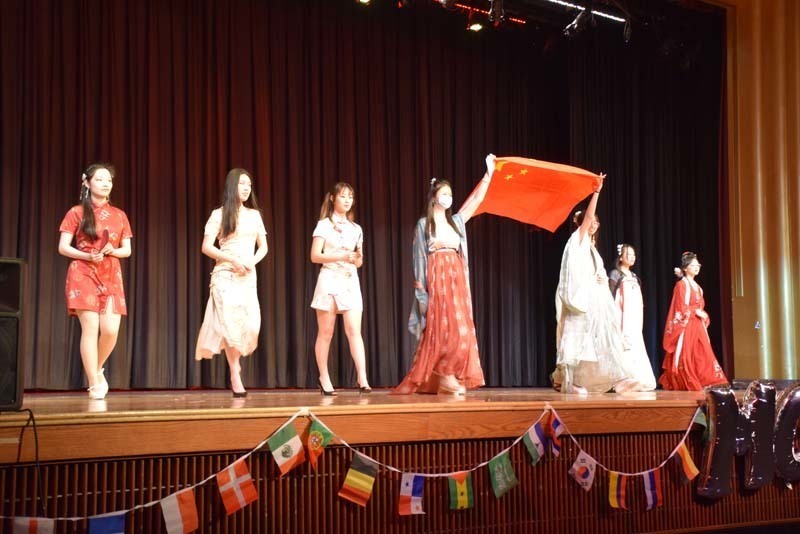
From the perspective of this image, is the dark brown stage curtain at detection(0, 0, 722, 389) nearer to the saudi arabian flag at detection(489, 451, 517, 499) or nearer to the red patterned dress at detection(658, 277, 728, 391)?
the red patterned dress at detection(658, 277, 728, 391)

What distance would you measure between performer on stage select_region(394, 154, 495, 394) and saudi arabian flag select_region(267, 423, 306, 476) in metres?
2.65

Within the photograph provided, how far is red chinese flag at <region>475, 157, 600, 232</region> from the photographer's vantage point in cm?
682

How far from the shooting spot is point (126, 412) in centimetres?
358

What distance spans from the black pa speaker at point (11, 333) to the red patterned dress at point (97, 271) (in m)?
2.14

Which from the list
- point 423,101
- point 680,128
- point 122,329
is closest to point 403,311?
point 423,101

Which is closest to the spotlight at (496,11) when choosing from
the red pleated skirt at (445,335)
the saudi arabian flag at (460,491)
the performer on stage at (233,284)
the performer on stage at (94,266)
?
the red pleated skirt at (445,335)

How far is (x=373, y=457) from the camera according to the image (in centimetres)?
420

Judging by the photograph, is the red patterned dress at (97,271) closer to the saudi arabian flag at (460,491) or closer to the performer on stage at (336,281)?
the performer on stage at (336,281)

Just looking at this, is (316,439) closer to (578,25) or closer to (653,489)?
(653,489)

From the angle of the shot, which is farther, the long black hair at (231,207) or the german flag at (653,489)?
the long black hair at (231,207)

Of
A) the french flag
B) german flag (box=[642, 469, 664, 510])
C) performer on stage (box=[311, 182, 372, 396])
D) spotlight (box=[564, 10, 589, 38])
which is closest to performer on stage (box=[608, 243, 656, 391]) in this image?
spotlight (box=[564, 10, 589, 38])

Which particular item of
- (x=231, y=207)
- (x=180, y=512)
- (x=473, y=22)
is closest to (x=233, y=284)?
(x=231, y=207)

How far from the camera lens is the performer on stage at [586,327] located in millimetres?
7137

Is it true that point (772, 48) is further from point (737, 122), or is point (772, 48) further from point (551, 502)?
point (551, 502)
